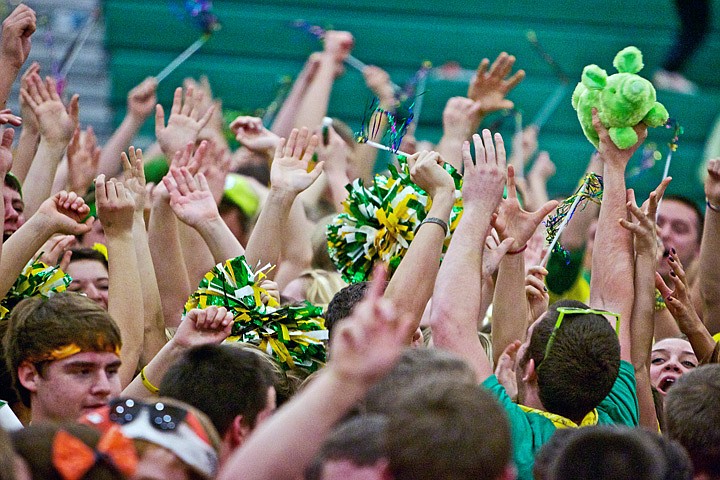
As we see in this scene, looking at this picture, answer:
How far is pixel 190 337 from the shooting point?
290 cm

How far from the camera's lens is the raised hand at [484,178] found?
9.61 ft

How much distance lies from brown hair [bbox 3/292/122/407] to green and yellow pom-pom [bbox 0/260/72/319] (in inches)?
24.3

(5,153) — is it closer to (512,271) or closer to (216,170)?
(216,170)

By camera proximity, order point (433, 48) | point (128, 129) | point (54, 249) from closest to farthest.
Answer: point (54, 249), point (128, 129), point (433, 48)

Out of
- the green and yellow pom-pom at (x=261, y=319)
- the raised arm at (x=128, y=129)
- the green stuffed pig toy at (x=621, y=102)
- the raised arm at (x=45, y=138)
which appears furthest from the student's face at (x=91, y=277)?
the green stuffed pig toy at (x=621, y=102)

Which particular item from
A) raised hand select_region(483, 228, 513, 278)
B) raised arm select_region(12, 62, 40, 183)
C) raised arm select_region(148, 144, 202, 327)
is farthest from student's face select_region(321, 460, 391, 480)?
raised arm select_region(12, 62, 40, 183)

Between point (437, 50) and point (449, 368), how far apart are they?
6.53m

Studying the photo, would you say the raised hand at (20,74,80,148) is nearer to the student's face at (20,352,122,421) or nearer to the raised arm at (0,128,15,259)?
the raised arm at (0,128,15,259)

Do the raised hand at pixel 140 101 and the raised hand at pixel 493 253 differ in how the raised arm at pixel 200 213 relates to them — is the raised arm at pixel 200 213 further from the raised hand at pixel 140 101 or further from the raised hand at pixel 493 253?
the raised hand at pixel 140 101

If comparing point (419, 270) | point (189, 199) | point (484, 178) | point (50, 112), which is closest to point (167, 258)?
point (189, 199)

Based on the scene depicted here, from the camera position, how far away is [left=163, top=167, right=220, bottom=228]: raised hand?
361 cm

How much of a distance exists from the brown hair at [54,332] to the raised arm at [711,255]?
7.13 ft

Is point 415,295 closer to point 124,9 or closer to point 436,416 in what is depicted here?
point 436,416

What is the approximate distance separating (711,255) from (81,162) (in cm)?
270
